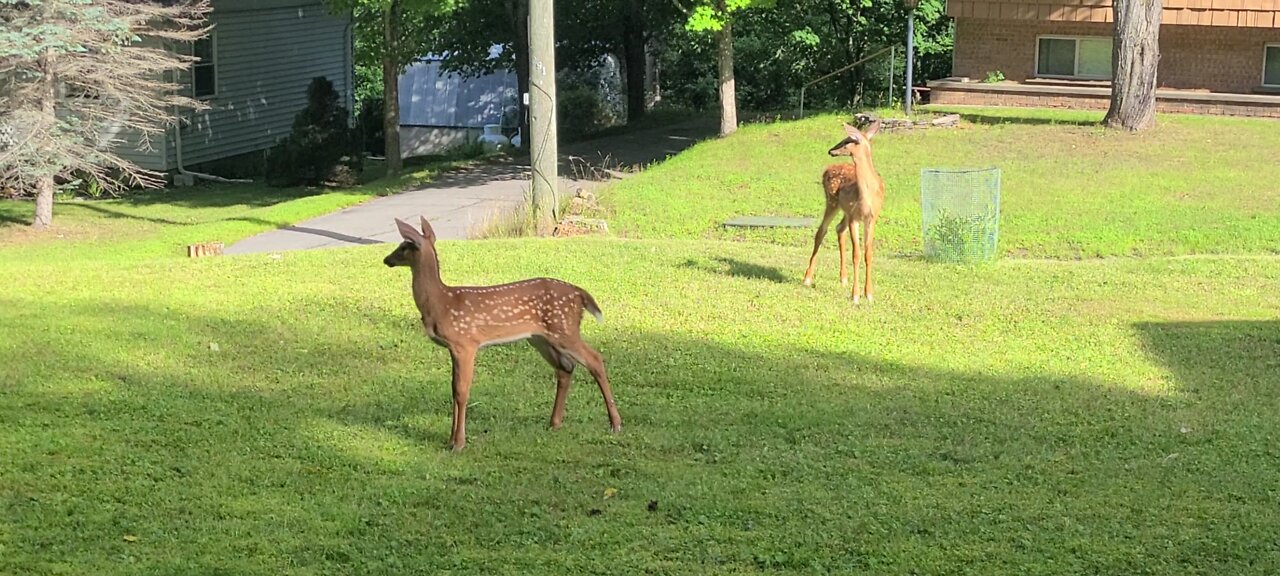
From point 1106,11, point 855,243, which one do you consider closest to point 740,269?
point 855,243

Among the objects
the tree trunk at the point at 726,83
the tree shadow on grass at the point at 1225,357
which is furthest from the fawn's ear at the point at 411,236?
the tree trunk at the point at 726,83

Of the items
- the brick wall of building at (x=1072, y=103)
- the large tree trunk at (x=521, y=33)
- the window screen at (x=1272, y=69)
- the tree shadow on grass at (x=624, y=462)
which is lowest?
the tree shadow on grass at (x=624, y=462)

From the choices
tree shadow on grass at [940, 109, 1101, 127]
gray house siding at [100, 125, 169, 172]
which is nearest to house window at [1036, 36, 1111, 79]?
tree shadow on grass at [940, 109, 1101, 127]

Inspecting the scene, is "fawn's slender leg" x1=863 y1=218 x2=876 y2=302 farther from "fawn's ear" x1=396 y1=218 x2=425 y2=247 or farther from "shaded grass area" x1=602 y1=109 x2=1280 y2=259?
"fawn's ear" x1=396 y1=218 x2=425 y2=247

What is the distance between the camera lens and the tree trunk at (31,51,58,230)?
20000 millimetres

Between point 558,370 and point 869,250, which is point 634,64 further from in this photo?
point 558,370

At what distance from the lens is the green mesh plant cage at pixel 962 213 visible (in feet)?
43.1

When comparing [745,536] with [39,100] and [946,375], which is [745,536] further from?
[39,100]

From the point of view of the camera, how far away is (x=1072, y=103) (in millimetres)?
26141

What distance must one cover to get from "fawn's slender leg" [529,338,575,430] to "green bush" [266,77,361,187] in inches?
786

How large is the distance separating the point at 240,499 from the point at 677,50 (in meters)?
31.9

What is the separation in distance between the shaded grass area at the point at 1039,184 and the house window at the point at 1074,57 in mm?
3397

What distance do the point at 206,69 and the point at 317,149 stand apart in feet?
10.3

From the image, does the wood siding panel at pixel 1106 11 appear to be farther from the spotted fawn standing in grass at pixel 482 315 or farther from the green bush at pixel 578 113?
the spotted fawn standing in grass at pixel 482 315
